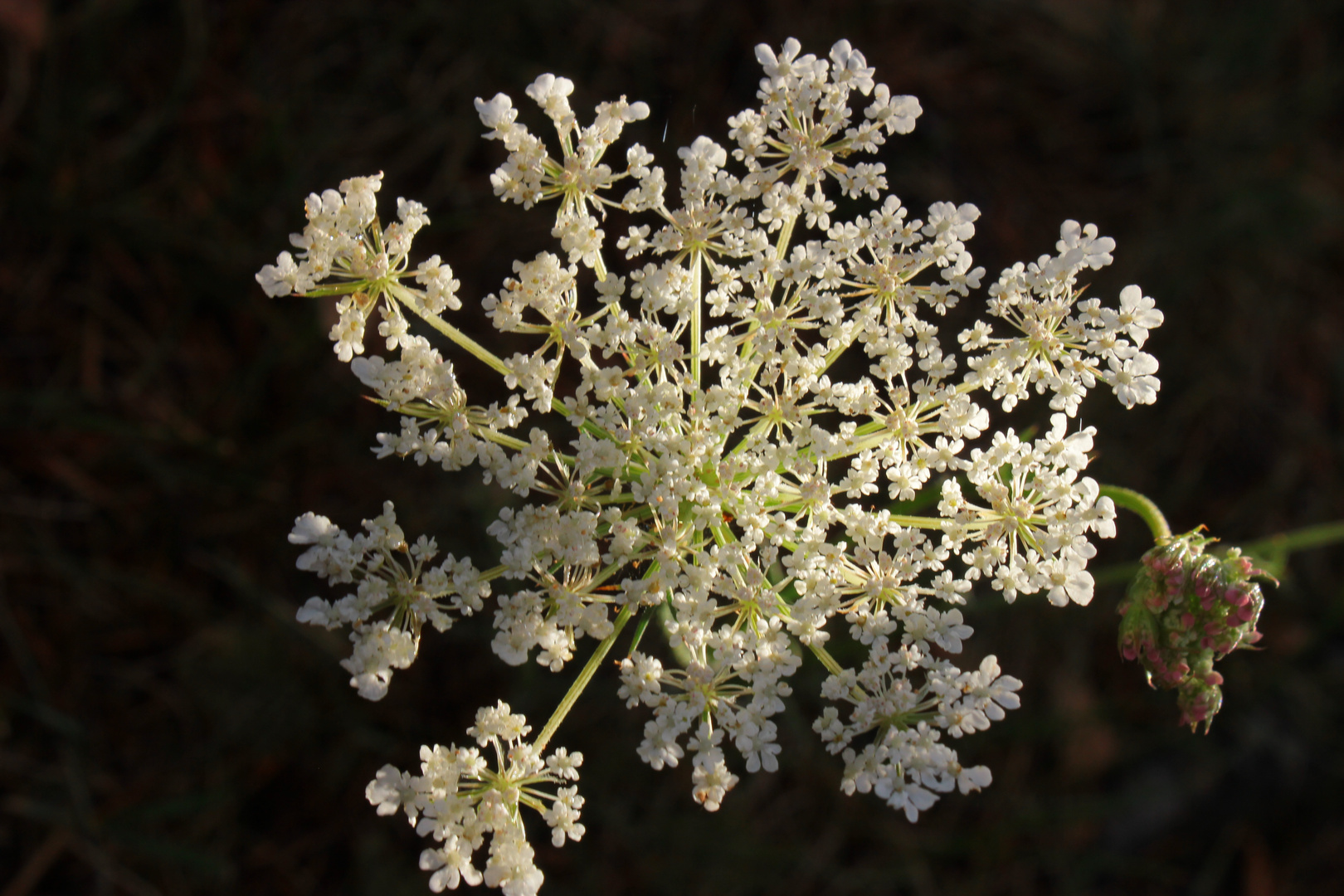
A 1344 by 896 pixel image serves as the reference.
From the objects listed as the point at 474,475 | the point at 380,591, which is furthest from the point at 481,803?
the point at 474,475

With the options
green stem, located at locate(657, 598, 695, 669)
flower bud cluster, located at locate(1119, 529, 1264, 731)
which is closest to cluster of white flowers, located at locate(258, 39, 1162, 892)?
green stem, located at locate(657, 598, 695, 669)

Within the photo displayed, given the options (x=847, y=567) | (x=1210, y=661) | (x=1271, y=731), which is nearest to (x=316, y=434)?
(x=847, y=567)

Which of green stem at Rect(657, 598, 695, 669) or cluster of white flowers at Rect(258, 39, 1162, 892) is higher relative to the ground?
cluster of white flowers at Rect(258, 39, 1162, 892)

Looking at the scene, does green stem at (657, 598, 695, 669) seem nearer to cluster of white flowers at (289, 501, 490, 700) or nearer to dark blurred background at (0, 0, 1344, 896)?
cluster of white flowers at (289, 501, 490, 700)

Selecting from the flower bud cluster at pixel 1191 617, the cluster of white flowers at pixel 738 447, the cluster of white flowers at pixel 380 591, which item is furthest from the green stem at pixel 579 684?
the flower bud cluster at pixel 1191 617

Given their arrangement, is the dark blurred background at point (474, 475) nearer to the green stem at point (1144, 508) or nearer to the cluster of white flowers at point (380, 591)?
the green stem at point (1144, 508)

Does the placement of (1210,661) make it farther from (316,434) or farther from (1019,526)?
(316,434)
